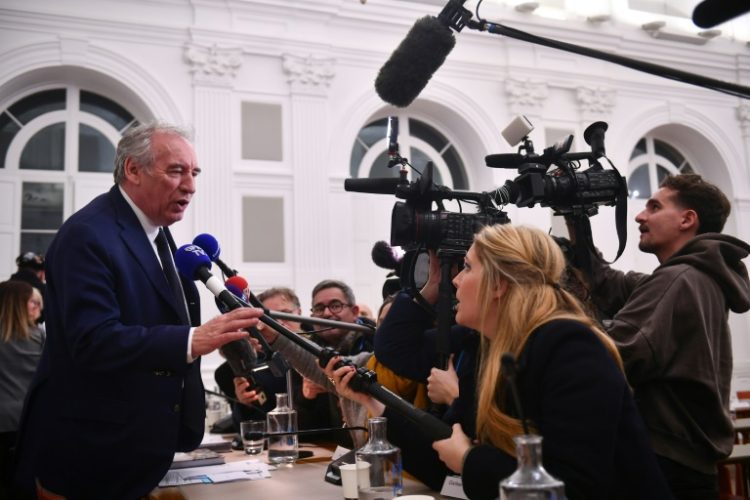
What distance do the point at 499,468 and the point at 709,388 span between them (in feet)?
2.85

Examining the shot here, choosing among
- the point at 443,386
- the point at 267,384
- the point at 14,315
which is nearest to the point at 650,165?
the point at 267,384

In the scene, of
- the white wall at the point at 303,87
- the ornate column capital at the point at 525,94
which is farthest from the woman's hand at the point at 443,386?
the ornate column capital at the point at 525,94

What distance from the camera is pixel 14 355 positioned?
4012 millimetres

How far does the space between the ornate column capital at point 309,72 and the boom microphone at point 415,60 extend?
575 centimetres

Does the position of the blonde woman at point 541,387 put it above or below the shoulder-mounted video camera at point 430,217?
below

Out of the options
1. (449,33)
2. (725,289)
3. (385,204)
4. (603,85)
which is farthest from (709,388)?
(603,85)

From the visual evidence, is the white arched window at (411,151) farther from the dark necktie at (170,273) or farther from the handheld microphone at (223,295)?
the handheld microphone at (223,295)

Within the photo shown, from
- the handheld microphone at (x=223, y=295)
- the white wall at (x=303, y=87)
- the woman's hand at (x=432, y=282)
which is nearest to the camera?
the handheld microphone at (x=223, y=295)

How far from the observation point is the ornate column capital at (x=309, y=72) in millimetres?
7484

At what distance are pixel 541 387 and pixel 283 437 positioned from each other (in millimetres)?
1200

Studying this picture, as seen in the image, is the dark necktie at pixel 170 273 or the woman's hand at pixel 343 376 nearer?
the woman's hand at pixel 343 376

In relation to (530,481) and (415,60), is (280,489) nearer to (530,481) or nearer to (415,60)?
(530,481)

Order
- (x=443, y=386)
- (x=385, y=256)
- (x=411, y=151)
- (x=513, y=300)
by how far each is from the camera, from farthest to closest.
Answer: (x=411, y=151) → (x=385, y=256) → (x=443, y=386) → (x=513, y=300)

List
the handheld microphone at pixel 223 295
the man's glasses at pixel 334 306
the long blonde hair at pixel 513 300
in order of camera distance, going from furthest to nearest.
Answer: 1. the man's glasses at pixel 334 306
2. the handheld microphone at pixel 223 295
3. the long blonde hair at pixel 513 300
